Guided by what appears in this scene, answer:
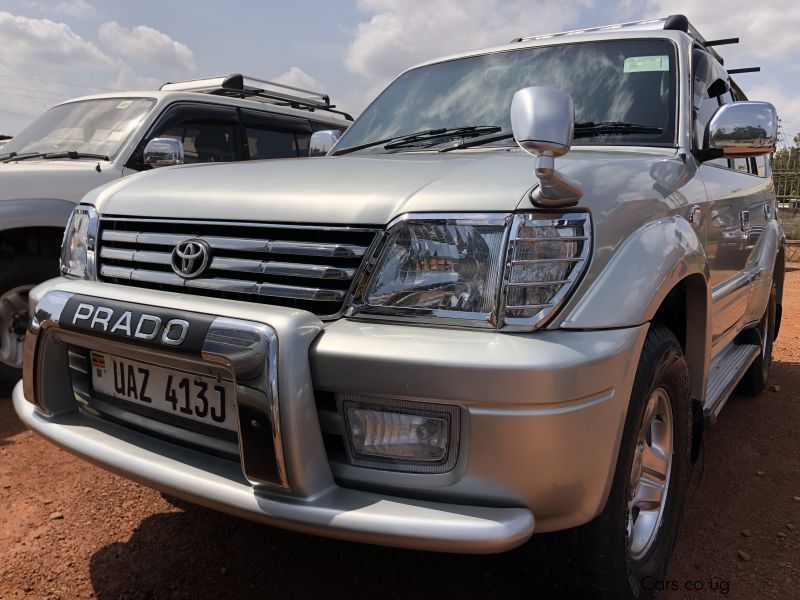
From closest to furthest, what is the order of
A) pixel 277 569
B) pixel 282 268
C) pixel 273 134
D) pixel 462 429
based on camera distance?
pixel 462 429 < pixel 282 268 < pixel 277 569 < pixel 273 134

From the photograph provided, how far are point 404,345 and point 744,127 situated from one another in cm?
160

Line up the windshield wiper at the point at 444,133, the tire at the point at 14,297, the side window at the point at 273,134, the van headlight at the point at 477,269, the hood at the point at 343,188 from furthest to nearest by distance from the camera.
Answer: the side window at the point at 273,134, the tire at the point at 14,297, the windshield wiper at the point at 444,133, the hood at the point at 343,188, the van headlight at the point at 477,269

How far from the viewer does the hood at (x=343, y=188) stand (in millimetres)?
1668

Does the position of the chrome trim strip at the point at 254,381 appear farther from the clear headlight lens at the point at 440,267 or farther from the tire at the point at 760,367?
the tire at the point at 760,367

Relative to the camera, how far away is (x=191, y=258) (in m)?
1.88

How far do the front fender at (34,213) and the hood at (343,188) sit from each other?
1743 mm

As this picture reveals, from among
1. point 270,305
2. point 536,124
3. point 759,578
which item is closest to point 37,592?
point 270,305

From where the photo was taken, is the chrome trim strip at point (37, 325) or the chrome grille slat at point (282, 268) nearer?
the chrome grille slat at point (282, 268)

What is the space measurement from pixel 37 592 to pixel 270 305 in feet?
4.20

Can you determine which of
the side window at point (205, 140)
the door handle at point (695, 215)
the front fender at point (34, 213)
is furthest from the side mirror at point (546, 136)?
the side window at point (205, 140)

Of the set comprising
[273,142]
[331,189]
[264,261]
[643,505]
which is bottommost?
[643,505]

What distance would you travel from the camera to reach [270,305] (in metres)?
1.71

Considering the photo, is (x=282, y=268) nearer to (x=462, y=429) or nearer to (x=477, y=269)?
(x=477, y=269)

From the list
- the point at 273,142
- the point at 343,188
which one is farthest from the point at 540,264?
the point at 273,142
